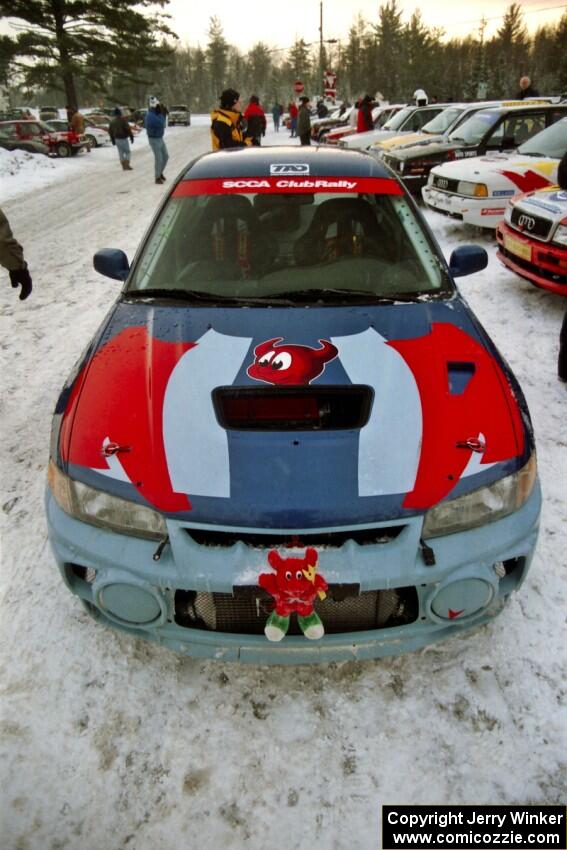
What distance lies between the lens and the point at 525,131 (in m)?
8.67

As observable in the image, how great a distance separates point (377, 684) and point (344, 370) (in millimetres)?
1139

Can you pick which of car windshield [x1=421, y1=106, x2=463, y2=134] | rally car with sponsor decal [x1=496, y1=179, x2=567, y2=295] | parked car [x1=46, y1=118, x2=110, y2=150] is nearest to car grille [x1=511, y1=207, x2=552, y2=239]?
rally car with sponsor decal [x1=496, y1=179, x2=567, y2=295]

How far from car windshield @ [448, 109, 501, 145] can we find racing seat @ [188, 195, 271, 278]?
769cm

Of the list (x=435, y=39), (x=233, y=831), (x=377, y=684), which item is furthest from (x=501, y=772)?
(x=435, y=39)

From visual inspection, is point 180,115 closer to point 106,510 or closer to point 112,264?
point 112,264

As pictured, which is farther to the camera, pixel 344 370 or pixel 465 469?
pixel 344 370

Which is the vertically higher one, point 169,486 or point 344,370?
point 344,370

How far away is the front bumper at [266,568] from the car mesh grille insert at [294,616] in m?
0.01

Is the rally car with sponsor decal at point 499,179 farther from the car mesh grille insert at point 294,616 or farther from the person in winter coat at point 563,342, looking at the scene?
the car mesh grille insert at point 294,616

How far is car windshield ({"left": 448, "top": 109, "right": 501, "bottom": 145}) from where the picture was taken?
887 centimetres

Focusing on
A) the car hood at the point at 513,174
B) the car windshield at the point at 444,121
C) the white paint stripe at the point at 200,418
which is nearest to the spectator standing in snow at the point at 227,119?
the car hood at the point at 513,174

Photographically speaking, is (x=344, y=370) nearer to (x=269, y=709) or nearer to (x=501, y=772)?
(x=269, y=709)

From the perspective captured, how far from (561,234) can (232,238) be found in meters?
3.34

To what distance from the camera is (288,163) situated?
301 cm
